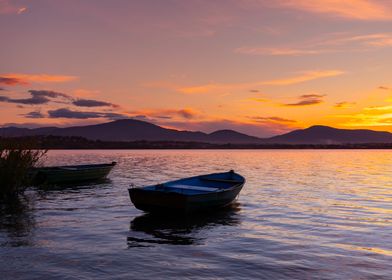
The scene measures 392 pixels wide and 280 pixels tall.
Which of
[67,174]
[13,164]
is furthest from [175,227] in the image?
[67,174]

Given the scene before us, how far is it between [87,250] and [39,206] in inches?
462

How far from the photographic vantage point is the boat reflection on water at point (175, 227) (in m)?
16.3

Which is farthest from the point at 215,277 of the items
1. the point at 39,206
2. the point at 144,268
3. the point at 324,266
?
the point at 39,206

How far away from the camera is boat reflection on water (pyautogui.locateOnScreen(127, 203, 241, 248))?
16.3 m

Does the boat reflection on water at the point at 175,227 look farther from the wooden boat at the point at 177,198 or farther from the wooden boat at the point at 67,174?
the wooden boat at the point at 67,174

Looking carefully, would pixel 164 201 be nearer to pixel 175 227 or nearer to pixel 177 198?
pixel 177 198

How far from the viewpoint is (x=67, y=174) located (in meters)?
37.8

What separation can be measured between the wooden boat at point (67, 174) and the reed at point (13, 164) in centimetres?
640

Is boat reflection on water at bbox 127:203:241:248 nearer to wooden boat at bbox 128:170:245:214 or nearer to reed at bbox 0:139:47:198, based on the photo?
wooden boat at bbox 128:170:245:214

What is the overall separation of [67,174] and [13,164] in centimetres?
1243

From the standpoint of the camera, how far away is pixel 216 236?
17.3 m

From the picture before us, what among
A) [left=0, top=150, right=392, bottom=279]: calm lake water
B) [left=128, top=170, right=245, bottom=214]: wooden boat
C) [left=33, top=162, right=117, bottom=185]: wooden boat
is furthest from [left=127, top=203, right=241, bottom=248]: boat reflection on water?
[left=33, top=162, right=117, bottom=185]: wooden boat

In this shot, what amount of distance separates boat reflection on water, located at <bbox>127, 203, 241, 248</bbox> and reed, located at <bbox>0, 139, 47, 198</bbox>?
9309 mm

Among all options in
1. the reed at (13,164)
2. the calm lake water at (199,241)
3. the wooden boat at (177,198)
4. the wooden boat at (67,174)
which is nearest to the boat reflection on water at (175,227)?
the calm lake water at (199,241)
